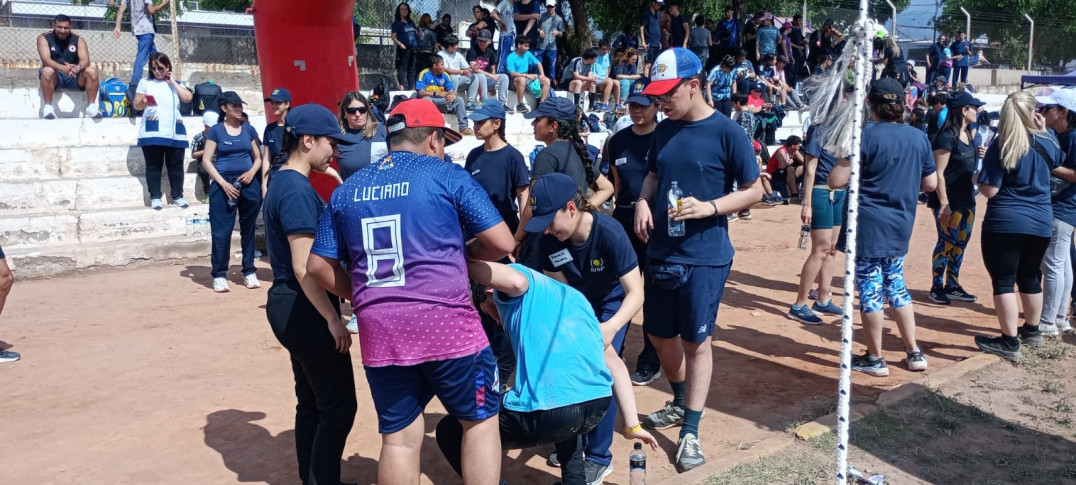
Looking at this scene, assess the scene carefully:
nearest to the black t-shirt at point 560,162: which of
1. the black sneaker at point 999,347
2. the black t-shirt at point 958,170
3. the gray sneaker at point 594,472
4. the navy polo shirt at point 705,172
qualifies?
the navy polo shirt at point 705,172

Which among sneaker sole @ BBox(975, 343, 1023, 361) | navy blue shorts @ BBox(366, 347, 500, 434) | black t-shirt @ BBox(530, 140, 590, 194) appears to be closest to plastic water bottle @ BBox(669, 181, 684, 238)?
black t-shirt @ BBox(530, 140, 590, 194)

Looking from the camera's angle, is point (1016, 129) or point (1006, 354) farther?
point (1006, 354)

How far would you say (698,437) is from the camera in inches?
185

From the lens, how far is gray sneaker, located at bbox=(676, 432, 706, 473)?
4.33 metres

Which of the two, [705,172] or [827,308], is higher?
[705,172]

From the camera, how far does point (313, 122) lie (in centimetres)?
369

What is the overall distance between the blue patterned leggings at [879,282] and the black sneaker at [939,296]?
2.49 m

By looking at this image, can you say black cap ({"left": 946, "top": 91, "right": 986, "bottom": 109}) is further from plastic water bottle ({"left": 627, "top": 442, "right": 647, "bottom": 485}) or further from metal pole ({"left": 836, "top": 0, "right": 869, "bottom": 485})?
plastic water bottle ({"left": 627, "top": 442, "right": 647, "bottom": 485})

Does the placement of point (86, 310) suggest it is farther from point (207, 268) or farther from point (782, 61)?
point (782, 61)

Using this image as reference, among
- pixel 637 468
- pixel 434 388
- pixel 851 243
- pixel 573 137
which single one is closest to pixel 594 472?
pixel 637 468

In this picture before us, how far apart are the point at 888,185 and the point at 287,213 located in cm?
389

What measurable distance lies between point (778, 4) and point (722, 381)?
105 ft

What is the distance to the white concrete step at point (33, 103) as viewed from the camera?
11266mm

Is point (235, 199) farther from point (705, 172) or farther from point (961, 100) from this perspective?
point (961, 100)
